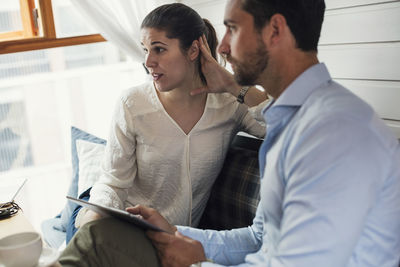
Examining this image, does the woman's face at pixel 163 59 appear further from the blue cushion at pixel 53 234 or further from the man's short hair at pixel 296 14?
the blue cushion at pixel 53 234

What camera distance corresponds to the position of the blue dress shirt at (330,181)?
0.84 m

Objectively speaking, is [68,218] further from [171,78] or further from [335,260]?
[335,260]

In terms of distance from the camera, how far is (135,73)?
2967mm

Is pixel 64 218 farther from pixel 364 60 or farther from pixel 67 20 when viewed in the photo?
pixel 364 60

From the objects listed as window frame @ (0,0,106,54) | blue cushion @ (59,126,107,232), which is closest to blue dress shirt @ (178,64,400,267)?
blue cushion @ (59,126,107,232)

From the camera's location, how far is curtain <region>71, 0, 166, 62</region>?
2.45m

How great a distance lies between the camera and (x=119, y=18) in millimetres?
2533

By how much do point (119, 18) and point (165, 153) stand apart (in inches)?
44.3

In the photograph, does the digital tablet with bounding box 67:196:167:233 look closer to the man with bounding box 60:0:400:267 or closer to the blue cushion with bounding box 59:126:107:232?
the man with bounding box 60:0:400:267

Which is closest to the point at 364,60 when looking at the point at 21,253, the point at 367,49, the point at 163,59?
the point at 367,49

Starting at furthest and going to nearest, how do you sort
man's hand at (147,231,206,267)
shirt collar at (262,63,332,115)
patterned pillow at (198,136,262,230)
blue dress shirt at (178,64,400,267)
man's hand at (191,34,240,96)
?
man's hand at (191,34,240,96), patterned pillow at (198,136,262,230), man's hand at (147,231,206,267), shirt collar at (262,63,332,115), blue dress shirt at (178,64,400,267)

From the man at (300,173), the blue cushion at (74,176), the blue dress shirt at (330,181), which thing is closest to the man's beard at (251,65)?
the man at (300,173)

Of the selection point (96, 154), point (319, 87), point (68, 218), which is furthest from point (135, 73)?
point (319, 87)

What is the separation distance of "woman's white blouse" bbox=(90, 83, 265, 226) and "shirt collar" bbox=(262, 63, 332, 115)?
2.29 feet
